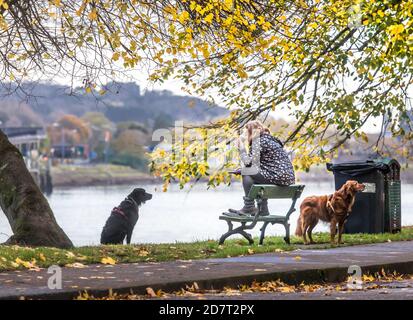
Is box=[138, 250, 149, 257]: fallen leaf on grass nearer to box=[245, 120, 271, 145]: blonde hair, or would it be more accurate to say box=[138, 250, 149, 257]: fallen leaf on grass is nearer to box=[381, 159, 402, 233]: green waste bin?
box=[245, 120, 271, 145]: blonde hair

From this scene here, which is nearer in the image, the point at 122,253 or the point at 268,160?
the point at 122,253

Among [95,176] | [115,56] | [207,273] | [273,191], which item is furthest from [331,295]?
[95,176]

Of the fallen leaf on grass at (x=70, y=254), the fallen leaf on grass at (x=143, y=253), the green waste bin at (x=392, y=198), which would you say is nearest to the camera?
the fallen leaf on grass at (x=70, y=254)

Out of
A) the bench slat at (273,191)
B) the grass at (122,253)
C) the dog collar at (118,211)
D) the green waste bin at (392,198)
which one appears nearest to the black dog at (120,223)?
the dog collar at (118,211)

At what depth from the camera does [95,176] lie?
185 metres

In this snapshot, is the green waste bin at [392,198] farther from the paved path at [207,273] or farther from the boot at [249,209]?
the paved path at [207,273]

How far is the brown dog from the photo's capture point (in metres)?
14.7

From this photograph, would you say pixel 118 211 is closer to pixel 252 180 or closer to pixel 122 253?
pixel 252 180

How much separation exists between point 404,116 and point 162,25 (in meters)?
6.44

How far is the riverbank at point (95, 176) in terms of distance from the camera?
18088 centimetres

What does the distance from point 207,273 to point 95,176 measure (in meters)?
176

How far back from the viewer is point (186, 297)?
9055 mm

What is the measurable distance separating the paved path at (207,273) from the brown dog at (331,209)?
156 centimetres
